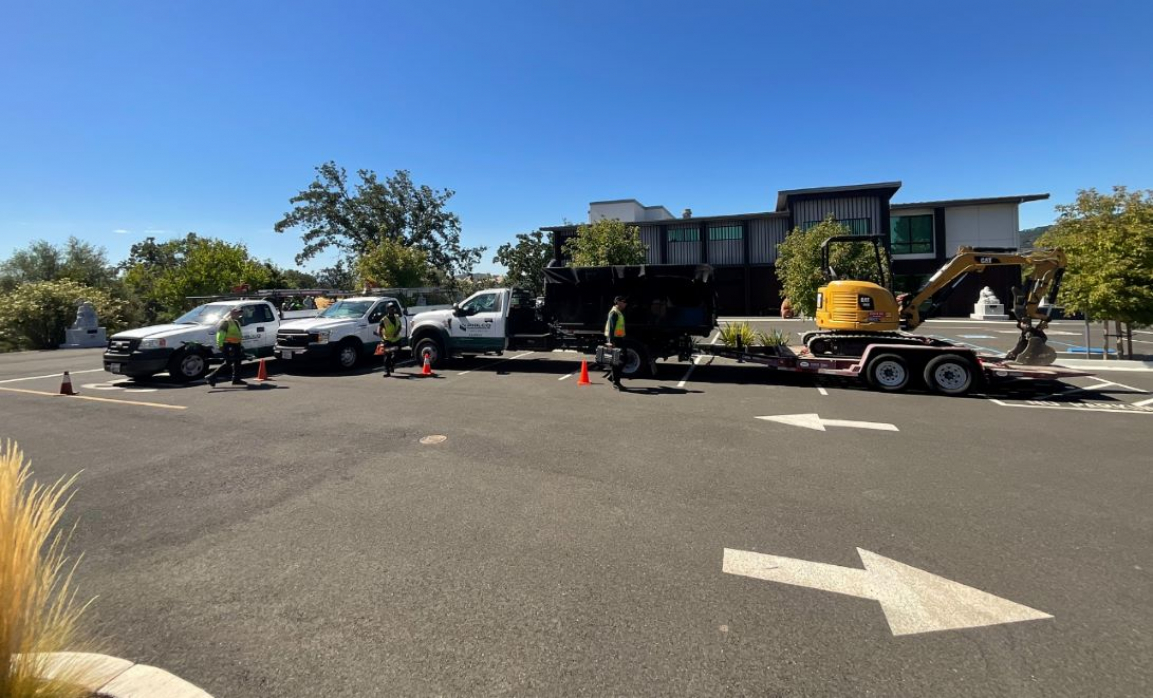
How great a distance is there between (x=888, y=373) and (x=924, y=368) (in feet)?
2.02

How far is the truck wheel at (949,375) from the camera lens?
33.2 ft

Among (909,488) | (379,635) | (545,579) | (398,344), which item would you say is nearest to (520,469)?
(545,579)

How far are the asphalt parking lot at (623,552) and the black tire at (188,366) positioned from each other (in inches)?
192

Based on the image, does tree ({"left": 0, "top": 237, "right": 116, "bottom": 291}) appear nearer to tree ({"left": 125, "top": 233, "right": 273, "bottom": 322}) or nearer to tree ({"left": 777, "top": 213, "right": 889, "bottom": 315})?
tree ({"left": 125, "top": 233, "right": 273, "bottom": 322})

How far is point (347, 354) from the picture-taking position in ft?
47.1

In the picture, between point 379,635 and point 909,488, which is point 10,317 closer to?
point 379,635

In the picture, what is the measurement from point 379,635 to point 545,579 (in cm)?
108

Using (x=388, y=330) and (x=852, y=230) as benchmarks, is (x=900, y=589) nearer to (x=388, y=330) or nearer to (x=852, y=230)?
(x=388, y=330)

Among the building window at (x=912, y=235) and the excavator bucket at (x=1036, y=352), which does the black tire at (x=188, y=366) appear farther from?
the building window at (x=912, y=235)

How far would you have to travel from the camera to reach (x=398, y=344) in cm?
1370

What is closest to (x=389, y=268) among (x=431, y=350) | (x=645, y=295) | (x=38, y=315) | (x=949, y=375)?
(x=38, y=315)

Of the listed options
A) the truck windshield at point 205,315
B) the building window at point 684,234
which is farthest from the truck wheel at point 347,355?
the building window at point 684,234

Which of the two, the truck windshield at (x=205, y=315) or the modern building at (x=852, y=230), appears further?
the modern building at (x=852, y=230)

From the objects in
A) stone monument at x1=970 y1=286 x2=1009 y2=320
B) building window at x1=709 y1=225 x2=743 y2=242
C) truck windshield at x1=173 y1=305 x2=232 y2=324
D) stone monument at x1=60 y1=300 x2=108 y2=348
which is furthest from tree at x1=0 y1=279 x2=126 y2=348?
stone monument at x1=970 y1=286 x2=1009 y2=320
